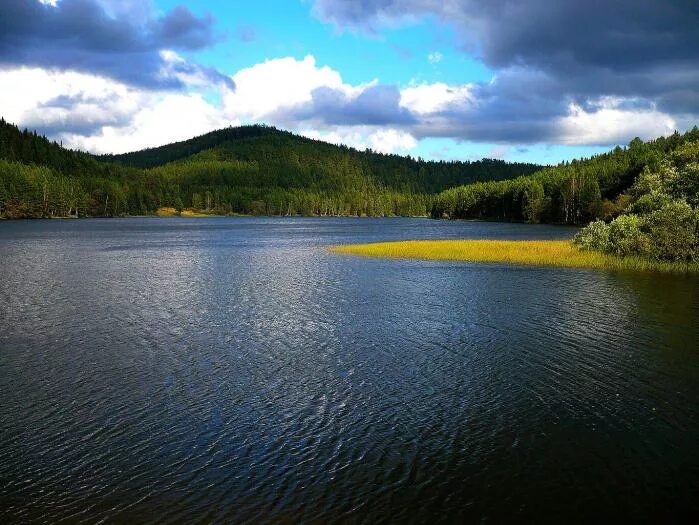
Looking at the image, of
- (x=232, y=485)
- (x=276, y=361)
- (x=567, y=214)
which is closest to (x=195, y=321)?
(x=276, y=361)

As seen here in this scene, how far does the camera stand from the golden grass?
5622 cm

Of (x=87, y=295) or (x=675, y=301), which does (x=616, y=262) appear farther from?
(x=87, y=295)

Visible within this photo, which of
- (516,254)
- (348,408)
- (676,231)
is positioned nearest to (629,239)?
(676,231)

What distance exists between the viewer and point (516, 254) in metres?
65.9

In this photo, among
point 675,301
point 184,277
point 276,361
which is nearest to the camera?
point 276,361

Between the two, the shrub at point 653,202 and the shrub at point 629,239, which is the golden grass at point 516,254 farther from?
the shrub at point 653,202

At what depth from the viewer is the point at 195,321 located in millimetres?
32406

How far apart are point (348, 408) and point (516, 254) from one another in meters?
50.7

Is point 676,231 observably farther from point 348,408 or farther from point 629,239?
point 348,408

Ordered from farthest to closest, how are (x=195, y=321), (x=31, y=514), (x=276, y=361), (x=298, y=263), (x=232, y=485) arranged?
(x=298, y=263) → (x=195, y=321) → (x=276, y=361) → (x=232, y=485) → (x=31, y=514)

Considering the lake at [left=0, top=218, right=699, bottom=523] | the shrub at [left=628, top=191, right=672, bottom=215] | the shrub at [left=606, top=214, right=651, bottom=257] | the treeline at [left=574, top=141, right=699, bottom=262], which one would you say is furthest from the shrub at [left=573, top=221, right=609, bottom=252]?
the lake at [left=0, top=218, right=699, bottom=523]

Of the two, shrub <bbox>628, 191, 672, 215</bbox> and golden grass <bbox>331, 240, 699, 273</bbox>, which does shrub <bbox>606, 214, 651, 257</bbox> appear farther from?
shrub <bbox>628, 191, 672, 215</bbox>

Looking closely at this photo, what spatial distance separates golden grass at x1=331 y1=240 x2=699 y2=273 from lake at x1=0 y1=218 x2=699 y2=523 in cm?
1705

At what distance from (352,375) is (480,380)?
4.78m
